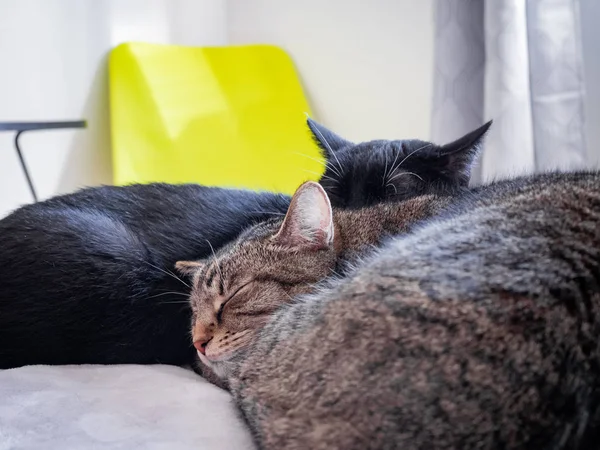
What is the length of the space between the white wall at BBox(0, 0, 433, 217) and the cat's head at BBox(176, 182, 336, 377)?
4.58 ft

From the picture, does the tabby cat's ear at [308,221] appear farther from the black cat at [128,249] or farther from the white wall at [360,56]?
the white wall at [360,56]

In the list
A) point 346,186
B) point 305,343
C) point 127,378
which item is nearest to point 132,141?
point 346,186

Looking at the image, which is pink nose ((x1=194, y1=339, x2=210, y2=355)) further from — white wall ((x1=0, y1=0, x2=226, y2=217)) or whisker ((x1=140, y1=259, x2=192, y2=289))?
white wall ((x1=0, y1=0, x2=226, y2=217))

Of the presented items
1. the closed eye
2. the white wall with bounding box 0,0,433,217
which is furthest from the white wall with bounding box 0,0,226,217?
the closed eye

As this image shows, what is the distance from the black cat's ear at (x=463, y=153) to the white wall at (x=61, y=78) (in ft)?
5.14

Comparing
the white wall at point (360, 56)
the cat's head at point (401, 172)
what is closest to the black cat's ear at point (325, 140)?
the cat's head at point (401, 172)

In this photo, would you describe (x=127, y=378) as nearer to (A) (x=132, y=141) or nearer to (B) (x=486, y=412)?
(B) (x=486, y=412)

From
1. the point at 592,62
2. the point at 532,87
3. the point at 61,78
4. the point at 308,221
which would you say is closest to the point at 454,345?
the point at 308,221

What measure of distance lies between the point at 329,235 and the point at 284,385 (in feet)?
1.25

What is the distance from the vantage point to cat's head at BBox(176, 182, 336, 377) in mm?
1005

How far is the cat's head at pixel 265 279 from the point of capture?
100 cm

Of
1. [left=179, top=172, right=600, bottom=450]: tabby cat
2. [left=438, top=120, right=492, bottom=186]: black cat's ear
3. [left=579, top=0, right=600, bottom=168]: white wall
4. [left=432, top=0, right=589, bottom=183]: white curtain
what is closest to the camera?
[left=179, top=172, right=600, bottom=450]: tabby cat

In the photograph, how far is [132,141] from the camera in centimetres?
240

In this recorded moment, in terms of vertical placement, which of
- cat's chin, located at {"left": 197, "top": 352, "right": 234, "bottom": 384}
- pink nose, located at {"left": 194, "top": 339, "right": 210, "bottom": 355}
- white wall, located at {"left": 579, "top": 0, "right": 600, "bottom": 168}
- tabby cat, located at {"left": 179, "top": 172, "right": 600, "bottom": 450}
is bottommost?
cat's chin, located at {"left": 197, "top": 352, "right": 234, "bottom": 384}
